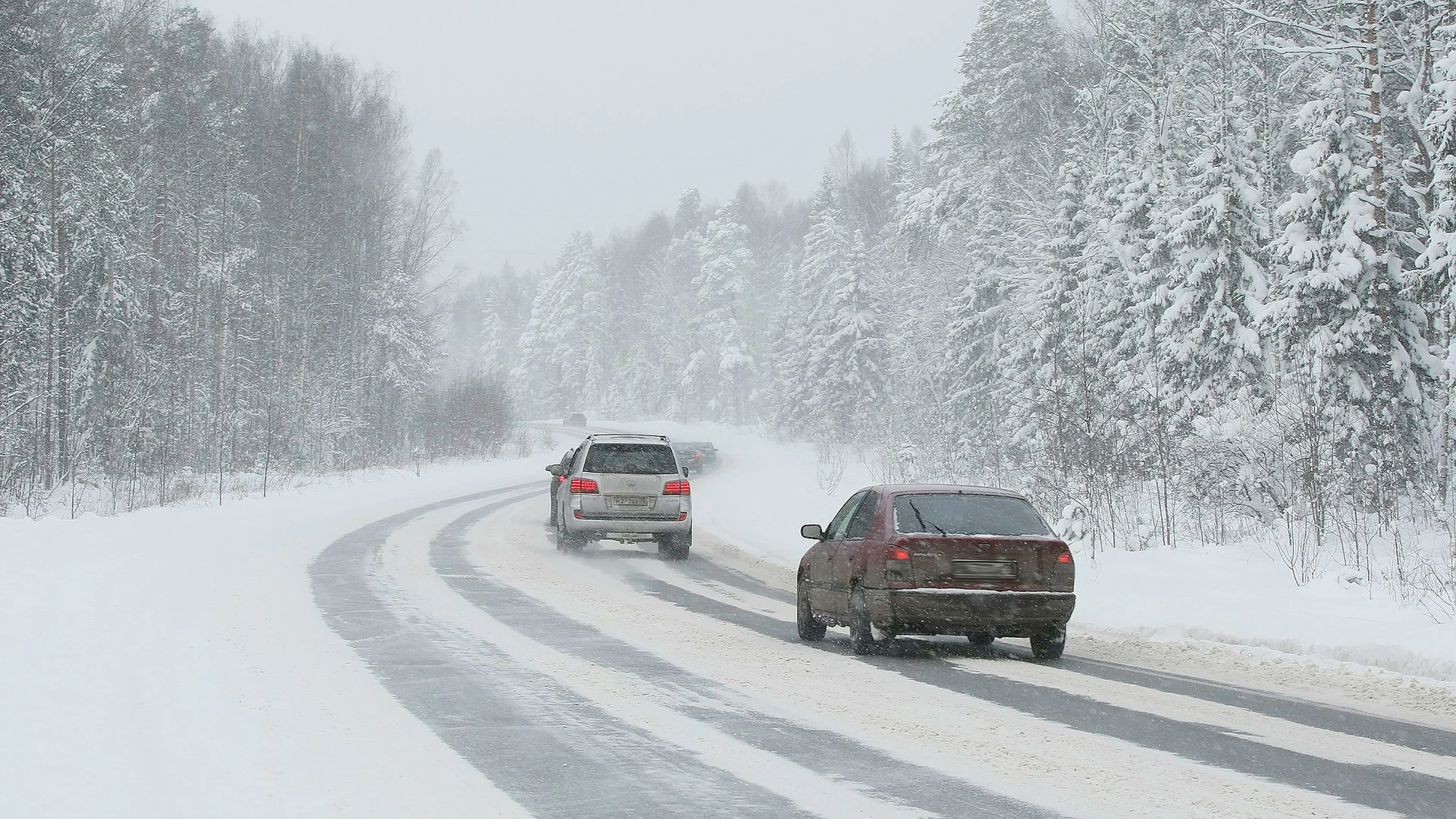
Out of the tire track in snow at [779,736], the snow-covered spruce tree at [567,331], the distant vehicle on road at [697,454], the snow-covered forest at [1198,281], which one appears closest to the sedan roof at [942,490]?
the tire track in snow at [779,736]

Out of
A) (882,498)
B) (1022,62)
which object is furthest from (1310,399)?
(1022,62)

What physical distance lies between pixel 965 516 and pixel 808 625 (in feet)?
6.39

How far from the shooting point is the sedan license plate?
10.4 m

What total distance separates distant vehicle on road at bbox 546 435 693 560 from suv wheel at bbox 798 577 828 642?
27.1 feet

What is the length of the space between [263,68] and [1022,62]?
29.9 meters

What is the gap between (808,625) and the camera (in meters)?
11.9

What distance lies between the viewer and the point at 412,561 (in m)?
18.1

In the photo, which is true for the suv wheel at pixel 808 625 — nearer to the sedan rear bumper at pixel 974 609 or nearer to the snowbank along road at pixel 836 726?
the snowbank along road at pixel 836 726

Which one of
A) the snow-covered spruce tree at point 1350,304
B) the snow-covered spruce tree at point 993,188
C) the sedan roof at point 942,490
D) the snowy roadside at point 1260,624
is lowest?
the snowy roadside at point 1260,624

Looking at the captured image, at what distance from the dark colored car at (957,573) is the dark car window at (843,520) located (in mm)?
885

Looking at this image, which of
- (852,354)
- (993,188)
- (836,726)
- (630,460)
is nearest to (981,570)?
(836,726)

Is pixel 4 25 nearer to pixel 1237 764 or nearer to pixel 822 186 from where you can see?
pixel 1237 764

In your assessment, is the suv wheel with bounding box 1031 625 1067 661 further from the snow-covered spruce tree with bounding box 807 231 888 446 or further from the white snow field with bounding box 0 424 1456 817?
the snow-covered spruce tree with bounding box 807 231 888 446

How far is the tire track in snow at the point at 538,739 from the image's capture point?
220 inches
